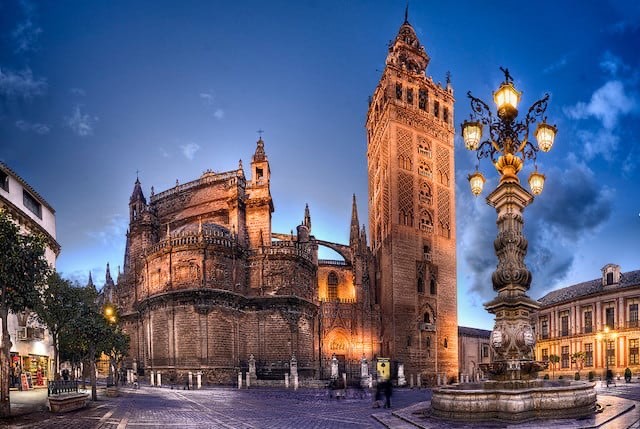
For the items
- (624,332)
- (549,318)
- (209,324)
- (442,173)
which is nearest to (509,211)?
(209,324)

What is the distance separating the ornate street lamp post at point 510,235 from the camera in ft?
42.5

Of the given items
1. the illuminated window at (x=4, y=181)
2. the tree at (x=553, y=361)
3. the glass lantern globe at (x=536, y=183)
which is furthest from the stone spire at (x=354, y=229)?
the glass lantern globe at (x=536, y=183)

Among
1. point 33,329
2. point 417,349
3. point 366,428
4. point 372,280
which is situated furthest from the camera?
point 372,280

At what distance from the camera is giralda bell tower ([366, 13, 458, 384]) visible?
180 feet

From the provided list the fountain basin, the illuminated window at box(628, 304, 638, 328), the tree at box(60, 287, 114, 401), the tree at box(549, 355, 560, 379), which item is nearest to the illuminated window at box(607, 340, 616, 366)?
the illuminated window at box(628, 304, 638, 328)

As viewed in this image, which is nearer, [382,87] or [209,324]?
[209,324]

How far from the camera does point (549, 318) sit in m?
60.5

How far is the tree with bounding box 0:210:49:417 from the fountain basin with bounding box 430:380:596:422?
13396mm

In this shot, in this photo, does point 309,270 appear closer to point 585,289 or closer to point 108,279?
point 585,289

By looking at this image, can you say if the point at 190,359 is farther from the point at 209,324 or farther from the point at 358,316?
the point at 358,316

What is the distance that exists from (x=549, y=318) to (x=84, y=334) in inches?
2000

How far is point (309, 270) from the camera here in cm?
5228

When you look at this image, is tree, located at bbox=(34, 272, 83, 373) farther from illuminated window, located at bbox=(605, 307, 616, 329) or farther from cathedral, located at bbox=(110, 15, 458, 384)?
illuminated window, located at bbox=(605, 307, 616, 329)

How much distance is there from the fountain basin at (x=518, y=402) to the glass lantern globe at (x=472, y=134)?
605 centimetres
